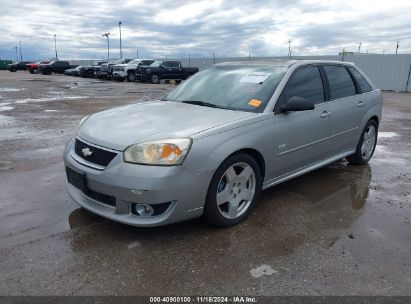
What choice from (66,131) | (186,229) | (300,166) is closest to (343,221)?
(300,166)

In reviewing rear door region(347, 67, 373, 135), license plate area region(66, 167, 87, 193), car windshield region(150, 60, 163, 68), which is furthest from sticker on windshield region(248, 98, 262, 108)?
car windshield region(150, 60, 163, 68)

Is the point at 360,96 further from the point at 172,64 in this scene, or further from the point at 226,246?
the point at 172,64

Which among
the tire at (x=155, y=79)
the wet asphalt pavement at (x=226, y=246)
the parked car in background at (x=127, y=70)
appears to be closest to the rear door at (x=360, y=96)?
the wet asphalt pavement at (x=226, y=246)

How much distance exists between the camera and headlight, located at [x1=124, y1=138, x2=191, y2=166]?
3.24 metres

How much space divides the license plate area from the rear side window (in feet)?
13.9

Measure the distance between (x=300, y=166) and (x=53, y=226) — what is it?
283cm

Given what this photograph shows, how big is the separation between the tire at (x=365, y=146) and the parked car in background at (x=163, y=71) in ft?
78.7

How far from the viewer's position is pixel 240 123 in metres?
3.71

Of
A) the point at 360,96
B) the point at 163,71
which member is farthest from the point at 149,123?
the point at 163,71

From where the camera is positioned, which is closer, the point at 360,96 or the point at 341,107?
the point at 341,107

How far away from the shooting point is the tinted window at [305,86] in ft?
14.3

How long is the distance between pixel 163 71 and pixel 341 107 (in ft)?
81.4

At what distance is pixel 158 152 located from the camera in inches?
128

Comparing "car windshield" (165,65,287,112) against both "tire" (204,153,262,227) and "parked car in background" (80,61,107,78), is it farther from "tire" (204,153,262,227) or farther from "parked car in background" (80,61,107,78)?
"parked car in background" (80,61,107,78)
